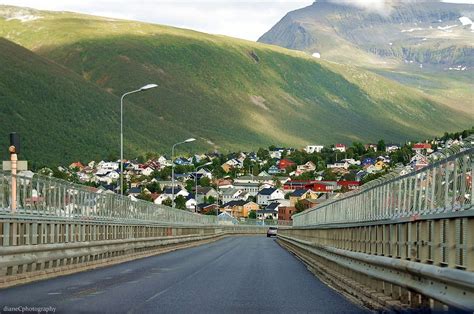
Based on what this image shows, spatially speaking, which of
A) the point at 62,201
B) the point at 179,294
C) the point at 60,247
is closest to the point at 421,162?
the point at 179,294

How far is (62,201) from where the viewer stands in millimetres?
31328

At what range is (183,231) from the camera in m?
75.0

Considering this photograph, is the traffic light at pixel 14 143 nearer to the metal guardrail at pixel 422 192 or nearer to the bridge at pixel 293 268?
the bridge at pixel 293 268

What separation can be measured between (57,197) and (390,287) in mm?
15742

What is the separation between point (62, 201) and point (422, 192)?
1680 centimetres

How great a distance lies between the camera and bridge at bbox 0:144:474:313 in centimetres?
1336

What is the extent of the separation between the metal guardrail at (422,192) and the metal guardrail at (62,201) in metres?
8.12

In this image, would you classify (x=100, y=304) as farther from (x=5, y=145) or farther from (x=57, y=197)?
(x=5, y=145)

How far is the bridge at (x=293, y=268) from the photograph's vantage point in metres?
13.4

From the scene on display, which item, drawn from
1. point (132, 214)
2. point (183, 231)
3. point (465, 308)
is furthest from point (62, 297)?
point (183, 231)

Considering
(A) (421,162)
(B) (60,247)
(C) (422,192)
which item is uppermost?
(A) (421,162)

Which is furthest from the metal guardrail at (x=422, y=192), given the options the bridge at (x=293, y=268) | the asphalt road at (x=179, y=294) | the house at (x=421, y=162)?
the asphalt road at (x=179, y=294)

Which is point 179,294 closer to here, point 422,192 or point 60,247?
point 422,192

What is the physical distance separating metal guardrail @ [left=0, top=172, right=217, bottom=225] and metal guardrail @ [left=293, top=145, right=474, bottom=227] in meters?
8.12
